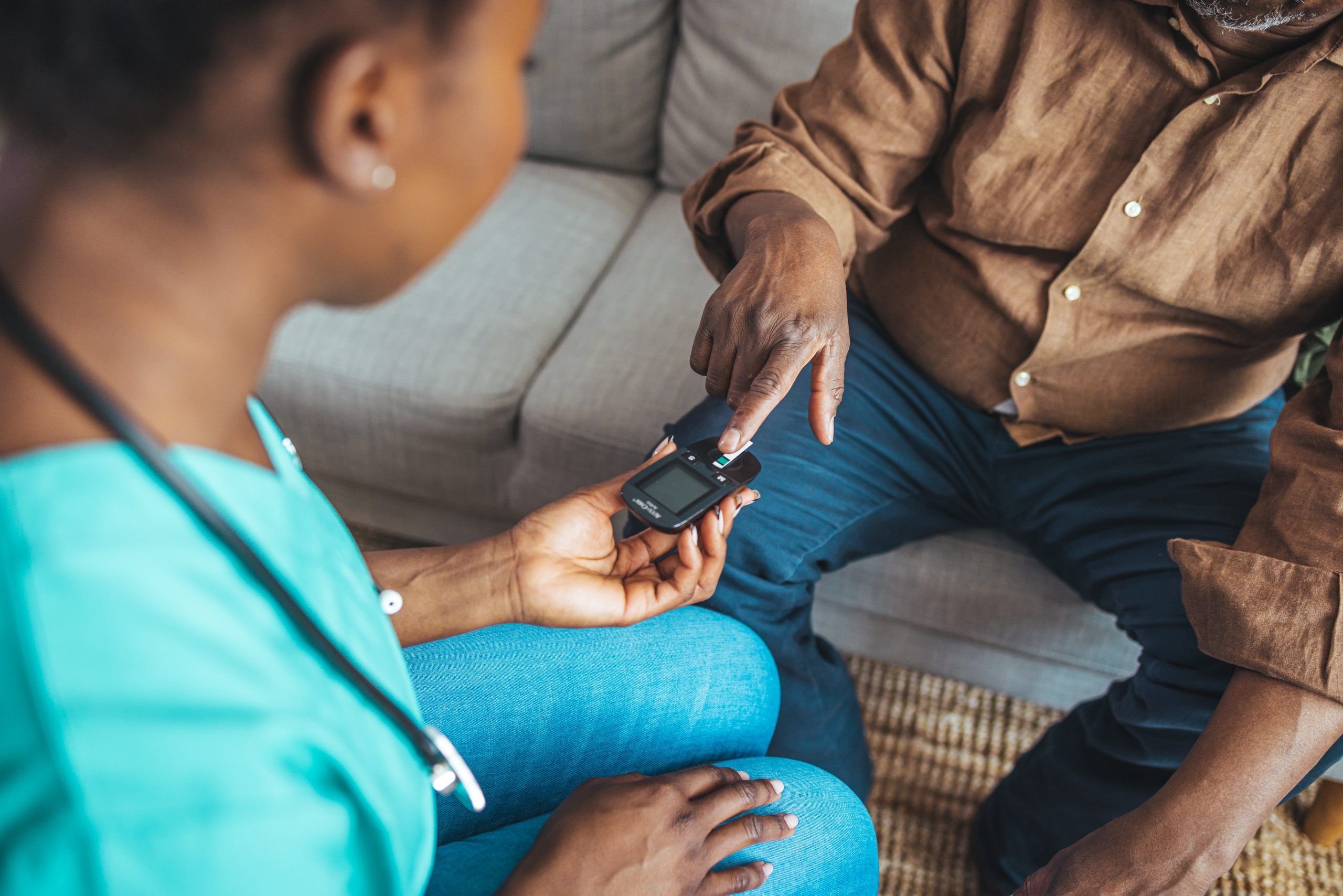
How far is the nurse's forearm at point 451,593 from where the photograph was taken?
→ 718 millimetres

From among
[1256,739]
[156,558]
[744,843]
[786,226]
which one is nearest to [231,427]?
[156,558]

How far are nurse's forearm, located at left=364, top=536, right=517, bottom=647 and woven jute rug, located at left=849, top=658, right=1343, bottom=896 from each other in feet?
2.24

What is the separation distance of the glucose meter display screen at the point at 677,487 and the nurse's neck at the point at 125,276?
17.5 inches

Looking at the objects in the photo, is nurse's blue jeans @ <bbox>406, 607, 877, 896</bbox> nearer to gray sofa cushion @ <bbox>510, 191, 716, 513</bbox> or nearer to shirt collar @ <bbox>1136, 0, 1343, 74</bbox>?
gray sofa cushion @ <bbox>510, 191, 716, 513</bbox>

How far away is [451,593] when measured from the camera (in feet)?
2.36

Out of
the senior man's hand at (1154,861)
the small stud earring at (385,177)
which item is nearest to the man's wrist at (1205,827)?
the senior man's hand at (1154,861)

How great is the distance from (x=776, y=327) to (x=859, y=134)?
0.30 m

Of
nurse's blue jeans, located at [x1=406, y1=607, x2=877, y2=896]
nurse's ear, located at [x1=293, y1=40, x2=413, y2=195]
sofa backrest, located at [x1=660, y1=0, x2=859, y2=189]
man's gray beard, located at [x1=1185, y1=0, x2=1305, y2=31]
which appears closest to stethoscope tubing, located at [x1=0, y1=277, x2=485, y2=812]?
nurse's ear, located at [x1=293, y1=40, x2=413, y2=195]

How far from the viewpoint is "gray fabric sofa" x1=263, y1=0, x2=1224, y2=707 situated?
1121 mm

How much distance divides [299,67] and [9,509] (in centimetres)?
20

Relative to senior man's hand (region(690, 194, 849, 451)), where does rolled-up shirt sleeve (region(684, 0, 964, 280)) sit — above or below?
above

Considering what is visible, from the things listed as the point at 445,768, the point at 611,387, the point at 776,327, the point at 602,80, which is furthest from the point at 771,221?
the point at 602,80

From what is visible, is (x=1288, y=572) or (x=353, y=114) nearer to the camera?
(x=353, y=114)

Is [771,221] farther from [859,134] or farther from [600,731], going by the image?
[600,731]
